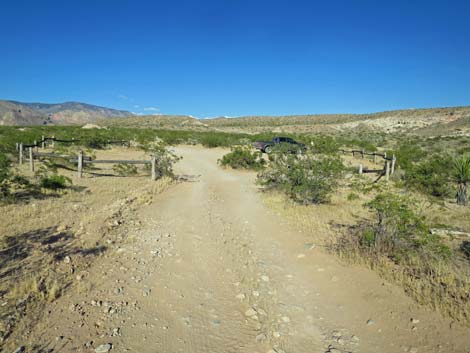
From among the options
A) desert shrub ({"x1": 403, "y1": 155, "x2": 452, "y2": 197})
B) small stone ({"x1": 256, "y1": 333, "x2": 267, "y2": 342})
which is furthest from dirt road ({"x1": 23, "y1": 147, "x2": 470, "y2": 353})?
desert shrub ({"x1": 403, "y1": 155, "x2": 452, "y2": 197})

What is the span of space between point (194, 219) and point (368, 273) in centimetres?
484

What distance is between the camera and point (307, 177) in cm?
1104

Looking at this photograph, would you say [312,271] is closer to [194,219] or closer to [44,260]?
[194,219]

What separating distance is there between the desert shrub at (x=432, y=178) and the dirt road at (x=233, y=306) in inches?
356

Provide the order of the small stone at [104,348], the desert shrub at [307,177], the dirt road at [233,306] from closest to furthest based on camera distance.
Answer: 1. the small stone at [104,348]
2. the dirt road at [233,306]
3. the desert shrub at [307,177]

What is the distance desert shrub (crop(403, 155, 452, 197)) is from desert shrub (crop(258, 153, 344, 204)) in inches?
171

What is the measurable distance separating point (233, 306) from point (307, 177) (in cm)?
726

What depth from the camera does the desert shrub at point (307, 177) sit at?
10828 millimetres

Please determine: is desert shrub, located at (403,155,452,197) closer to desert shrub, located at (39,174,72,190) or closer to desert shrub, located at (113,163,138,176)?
desert shrub, located at (113,163,138,176)

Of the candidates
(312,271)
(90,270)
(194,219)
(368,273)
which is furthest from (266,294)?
(194,219)

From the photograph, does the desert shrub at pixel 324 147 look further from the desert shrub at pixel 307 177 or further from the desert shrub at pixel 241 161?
the desert shrub at pixel 307 177

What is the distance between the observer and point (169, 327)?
3949mm

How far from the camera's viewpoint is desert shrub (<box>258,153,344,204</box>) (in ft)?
35.5

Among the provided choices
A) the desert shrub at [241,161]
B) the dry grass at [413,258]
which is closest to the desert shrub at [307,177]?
the dry grass at [413,258]
